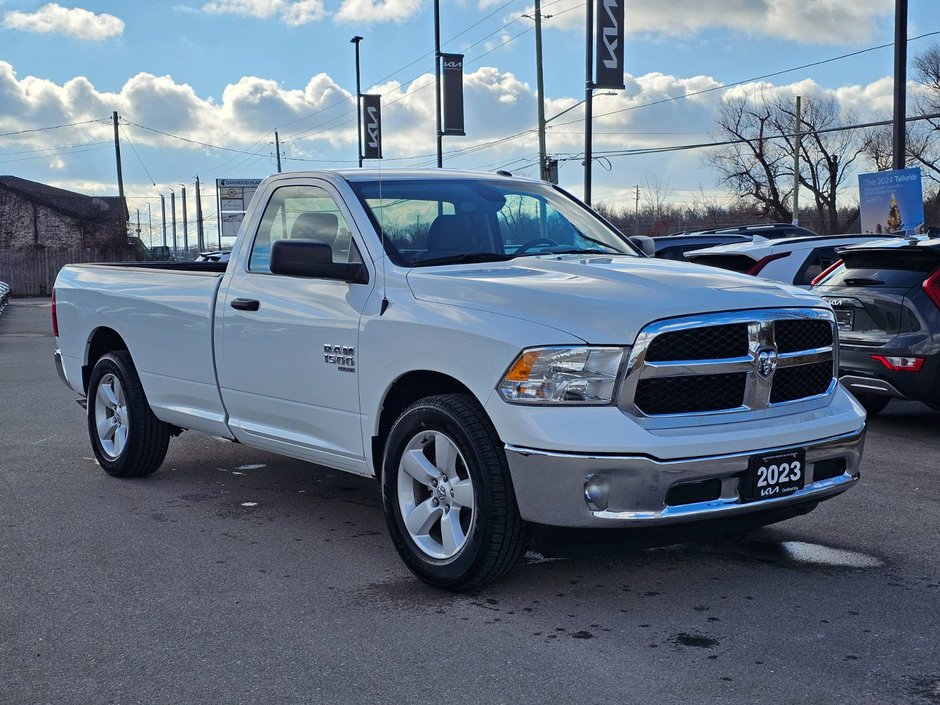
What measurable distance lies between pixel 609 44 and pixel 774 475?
860 inches

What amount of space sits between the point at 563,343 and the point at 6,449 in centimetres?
584

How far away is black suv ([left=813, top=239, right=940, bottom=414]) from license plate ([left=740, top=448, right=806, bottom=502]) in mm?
4289

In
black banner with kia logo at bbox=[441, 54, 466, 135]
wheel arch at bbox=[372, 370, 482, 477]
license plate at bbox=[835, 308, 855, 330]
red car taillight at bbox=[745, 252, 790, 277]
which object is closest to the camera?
wheel arch at bbox=[372, 370, 482, 477]

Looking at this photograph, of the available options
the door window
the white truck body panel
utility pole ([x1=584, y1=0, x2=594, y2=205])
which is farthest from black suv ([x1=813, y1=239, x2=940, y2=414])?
utility pole ([x1=584, y1=0, x2=594, y2=205])

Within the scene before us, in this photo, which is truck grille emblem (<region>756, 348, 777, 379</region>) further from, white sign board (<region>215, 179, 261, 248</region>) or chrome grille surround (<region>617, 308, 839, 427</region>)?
white sign board (<region>215, 179, 261, 248</region>)

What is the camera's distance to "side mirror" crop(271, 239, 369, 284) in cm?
545

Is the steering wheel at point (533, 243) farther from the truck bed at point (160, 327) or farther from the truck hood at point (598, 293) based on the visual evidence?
the truck bed at point (160, 327)

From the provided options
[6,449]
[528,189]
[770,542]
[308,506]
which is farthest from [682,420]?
[6,449]

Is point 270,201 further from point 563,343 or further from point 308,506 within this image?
point 563,343

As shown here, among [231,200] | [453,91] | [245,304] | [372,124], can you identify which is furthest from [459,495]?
[231,200]

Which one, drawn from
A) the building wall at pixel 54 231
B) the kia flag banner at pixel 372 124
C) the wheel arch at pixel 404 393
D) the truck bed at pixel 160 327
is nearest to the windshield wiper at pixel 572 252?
the wheel arch at pixel 404 393

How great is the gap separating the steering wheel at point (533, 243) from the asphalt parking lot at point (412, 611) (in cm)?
158

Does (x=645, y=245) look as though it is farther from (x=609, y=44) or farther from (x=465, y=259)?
(x=609, y=44)

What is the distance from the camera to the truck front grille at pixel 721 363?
452 cm
